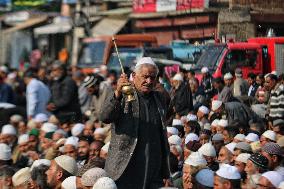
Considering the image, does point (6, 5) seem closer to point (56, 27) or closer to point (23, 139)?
point (56, 27)

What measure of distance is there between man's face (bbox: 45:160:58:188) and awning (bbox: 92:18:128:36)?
21.7 m

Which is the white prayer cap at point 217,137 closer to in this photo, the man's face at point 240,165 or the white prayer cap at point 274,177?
the man's face at point 240,165

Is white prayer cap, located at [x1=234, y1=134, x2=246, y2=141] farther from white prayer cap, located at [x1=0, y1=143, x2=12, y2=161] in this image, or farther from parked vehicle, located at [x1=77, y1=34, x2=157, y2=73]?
parked vehicle, located at [x1=77, y1=34, x2=157, y2=73]

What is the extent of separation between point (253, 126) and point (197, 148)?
1.57 m

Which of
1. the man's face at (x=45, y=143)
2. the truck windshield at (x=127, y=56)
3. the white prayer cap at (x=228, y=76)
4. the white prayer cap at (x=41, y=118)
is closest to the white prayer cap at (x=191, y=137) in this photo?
the man's face at (x=45, y=143)

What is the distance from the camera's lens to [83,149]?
37.2ft

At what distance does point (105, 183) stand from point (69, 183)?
3.95 feet

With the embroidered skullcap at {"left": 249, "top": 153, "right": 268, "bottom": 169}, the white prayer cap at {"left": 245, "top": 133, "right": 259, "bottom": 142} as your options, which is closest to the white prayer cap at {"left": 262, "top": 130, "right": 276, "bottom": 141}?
Result: the white prayer cap at {"left": 245, "top": 133, "right": 259, "bottom": 142}

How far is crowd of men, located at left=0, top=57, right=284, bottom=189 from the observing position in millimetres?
7711

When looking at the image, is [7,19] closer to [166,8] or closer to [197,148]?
[166,8]

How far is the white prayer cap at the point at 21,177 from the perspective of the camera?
9344 millimetres

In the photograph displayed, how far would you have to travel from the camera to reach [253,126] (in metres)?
11.7

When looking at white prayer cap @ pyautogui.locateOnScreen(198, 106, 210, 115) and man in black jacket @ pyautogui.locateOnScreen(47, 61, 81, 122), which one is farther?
man in black jacket @ pyautogui.locateOnScreen(47, 61, 81, 122)

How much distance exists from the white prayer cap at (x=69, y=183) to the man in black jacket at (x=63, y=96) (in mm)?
6786
